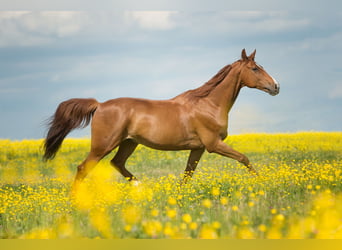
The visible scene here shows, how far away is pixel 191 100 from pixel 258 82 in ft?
4.42

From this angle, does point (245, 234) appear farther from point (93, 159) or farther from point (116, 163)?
point (116, 163)

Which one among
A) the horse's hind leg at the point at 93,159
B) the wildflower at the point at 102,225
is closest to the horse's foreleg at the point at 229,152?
the horse's hind leg at the point at 93,159

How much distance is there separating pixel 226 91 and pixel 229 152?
4.03 ft

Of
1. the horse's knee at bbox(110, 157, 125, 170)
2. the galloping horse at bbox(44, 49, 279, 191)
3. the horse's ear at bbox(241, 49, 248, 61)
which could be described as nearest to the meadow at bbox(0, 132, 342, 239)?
the horse's knee at bbox(110, 157, 125, 170)

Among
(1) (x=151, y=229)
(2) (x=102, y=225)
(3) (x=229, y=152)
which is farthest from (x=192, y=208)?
(3) (x=229, y=152)

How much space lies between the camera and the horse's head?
324 inches

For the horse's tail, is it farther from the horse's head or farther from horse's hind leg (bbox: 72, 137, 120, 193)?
the horse's head

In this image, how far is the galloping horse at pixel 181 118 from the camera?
8133 millimetres

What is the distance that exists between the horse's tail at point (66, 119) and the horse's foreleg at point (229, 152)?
98.8 inches

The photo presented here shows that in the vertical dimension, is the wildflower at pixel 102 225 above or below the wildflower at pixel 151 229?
below

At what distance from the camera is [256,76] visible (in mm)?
8258

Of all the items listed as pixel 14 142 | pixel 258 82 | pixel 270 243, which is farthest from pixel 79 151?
pixel 270 243

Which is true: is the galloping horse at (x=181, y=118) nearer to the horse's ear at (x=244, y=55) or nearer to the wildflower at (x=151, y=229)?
the horse's ear at (x=244, y=55)

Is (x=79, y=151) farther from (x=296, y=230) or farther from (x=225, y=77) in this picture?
(x=296, y=230)
